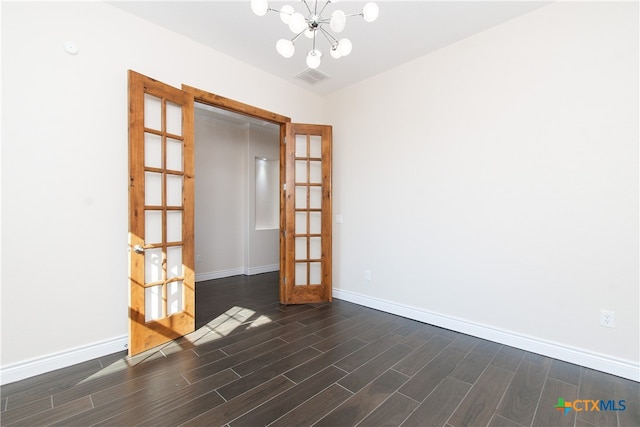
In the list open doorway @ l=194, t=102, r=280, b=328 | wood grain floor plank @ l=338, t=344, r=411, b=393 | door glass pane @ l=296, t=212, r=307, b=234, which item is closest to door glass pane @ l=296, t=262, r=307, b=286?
door glass pane @ l=296, t=212, r=307, b=234

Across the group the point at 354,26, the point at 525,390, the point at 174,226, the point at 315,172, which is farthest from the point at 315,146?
the point at 525,390

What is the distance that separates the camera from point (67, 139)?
7.27 ft

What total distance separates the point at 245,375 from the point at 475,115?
3.11 metres

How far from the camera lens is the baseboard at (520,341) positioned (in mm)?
2109

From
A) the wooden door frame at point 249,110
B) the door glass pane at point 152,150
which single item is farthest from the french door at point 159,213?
the wooden door frame at point 249,110

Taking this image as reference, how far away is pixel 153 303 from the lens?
2.54 metres

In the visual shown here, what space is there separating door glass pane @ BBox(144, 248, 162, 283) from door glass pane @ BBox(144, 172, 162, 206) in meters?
0.44

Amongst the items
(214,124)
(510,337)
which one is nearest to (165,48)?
(214,124)

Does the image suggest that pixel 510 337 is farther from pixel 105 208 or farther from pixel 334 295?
pixel 105 208

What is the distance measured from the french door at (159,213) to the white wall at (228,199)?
7.36 feet

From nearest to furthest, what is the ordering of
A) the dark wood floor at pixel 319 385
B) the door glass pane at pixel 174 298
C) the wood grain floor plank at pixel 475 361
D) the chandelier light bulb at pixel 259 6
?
1. the chandelier light bulb at pixel 259 6
2. the dark wood floor at pixel 319 385
3. the wood grain floor plank at pixel 475 361
4. the door glass pane at pixel 174 298

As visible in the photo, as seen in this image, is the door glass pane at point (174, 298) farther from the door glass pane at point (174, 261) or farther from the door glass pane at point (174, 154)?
the door glass pane at point (174, 154)

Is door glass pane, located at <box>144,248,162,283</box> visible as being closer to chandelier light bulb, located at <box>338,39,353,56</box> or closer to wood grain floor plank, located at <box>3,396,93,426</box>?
wood grain floor plank, located at <box>3,396,93,426</box>

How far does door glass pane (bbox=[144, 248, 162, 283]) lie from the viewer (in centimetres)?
250
